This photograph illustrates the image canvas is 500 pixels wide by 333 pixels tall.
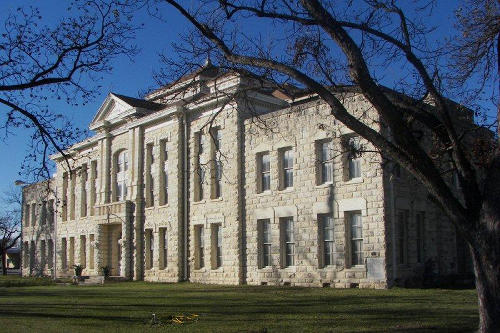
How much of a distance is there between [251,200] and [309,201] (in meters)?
3.82

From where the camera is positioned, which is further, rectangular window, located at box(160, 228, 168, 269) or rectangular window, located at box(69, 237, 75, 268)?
rectangular window, located at box(69, 237, 75, 268)

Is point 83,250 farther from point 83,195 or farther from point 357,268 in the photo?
point 357,268

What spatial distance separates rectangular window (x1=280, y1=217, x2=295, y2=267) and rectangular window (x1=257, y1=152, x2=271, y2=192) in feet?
6.61

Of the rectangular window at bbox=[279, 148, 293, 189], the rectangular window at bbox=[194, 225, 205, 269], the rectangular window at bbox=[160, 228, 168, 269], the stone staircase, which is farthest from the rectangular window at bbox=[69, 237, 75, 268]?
the rectangular window at bbox=[279, 148, 293, 189]

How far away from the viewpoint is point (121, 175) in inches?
1570

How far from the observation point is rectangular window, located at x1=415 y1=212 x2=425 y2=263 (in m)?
26.1

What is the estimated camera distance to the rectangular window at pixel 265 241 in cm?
2870

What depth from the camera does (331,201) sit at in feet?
84.1

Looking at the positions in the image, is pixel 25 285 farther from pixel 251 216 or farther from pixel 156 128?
pixel 251 216

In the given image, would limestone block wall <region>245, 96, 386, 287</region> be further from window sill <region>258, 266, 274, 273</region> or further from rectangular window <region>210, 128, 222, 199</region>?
rectangular window <region>210, 128, 222, 199</region>

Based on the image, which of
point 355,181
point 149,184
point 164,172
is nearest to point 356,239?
point 355,181

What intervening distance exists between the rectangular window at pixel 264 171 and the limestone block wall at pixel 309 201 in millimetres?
196

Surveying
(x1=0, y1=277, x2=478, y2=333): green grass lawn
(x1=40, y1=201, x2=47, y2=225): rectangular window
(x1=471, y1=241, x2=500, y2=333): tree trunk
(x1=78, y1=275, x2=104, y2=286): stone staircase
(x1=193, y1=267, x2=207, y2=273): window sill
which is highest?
(x1=40, y1=201, x2=47, y2=225): rectangular window

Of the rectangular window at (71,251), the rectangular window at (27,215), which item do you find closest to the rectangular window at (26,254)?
the rectangular window at (27,215)
